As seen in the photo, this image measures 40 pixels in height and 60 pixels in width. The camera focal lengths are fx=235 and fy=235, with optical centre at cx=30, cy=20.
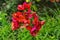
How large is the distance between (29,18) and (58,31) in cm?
96

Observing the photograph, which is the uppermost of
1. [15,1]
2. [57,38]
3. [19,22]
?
[19,22]

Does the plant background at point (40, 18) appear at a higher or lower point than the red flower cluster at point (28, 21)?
lower

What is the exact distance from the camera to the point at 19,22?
2.69 m

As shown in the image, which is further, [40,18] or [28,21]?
[40,18]

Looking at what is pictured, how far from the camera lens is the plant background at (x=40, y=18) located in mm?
3438

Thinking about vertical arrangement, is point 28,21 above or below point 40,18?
above

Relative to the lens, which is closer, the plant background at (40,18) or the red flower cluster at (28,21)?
the red flower cluster at (28,21)

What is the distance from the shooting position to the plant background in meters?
3.44

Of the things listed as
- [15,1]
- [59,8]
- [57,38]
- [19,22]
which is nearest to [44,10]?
[59,8]

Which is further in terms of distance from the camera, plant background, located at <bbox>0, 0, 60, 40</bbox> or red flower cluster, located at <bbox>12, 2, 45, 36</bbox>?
plant background, located at <bbox>0, 0, 60, 40</bbox>

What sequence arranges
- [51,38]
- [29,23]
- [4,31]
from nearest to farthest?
[29,23], [51,38], [4,31]

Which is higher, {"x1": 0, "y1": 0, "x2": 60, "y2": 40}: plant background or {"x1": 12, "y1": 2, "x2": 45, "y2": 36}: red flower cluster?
{"x1": 12, "y1": 2, "x2": 45, "y2": 36}: red flower cluster

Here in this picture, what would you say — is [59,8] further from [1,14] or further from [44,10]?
[1,14]

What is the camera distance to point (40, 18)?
387 centimetres
